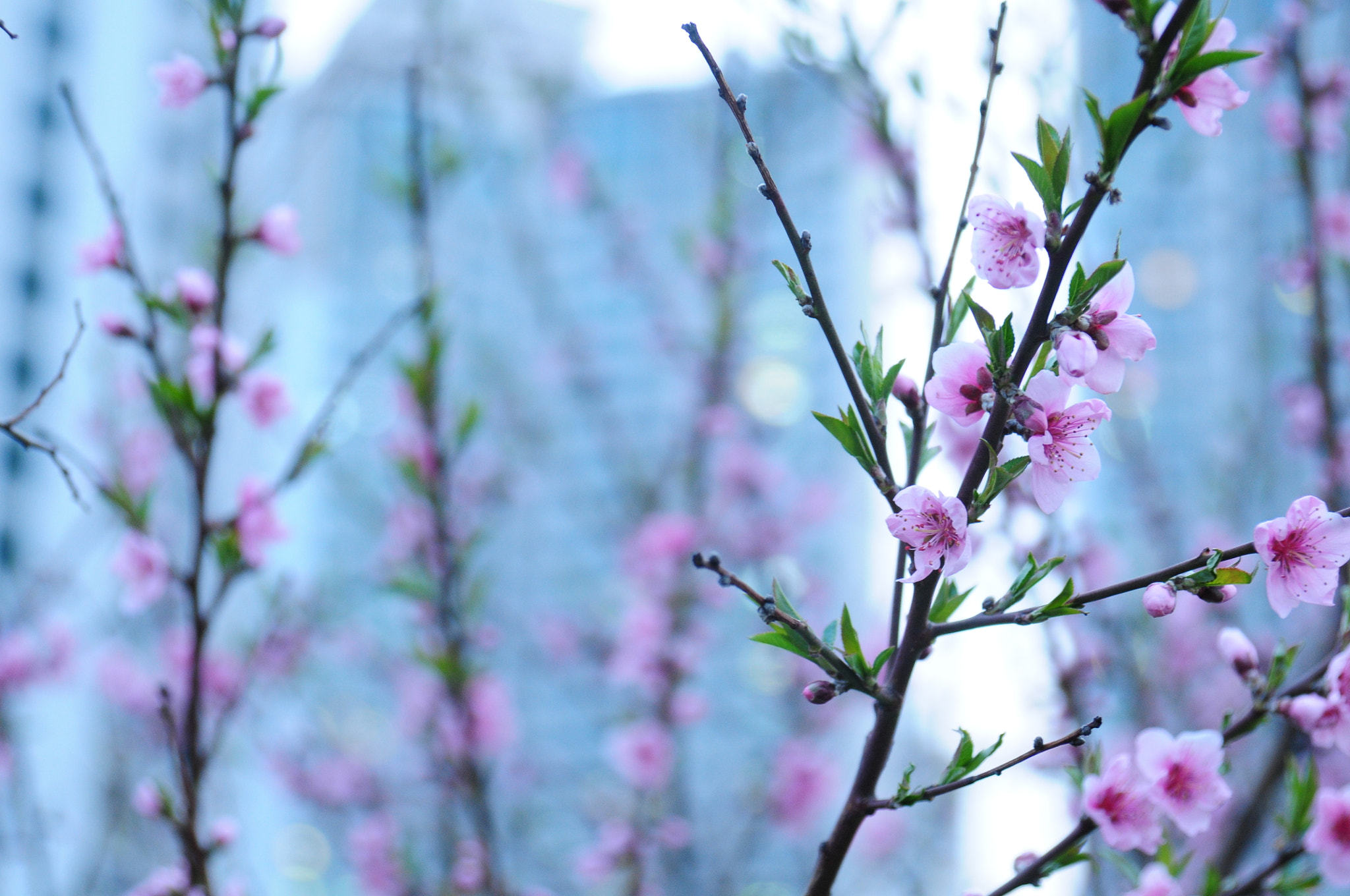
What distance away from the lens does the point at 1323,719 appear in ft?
1.73

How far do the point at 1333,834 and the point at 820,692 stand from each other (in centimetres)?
35

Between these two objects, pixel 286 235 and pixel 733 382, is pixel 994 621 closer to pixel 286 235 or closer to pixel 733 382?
pixel 286 235

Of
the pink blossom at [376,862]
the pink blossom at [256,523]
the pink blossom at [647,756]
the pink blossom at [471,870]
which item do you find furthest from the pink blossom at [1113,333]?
the pink blossom at [376,862]

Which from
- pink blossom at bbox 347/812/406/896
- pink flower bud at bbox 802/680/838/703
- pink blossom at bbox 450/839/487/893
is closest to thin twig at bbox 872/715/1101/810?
pink flower bud at bbox 802/680/838/703

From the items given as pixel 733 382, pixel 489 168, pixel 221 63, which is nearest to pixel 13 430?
pixel 221 63

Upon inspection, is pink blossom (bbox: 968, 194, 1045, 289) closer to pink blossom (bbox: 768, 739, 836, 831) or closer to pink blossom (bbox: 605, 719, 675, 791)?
pink blossom (bbox: 605, 719, 675, 791)

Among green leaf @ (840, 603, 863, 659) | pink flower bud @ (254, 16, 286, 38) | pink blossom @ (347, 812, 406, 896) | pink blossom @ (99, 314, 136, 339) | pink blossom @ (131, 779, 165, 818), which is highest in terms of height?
pink flower bud @ (254, 16, 286, 38)

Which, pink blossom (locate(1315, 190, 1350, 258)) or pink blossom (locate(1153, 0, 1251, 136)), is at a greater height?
pink blossom (locate(1315, 190, 1350, 258))

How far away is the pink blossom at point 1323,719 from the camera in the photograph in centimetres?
52

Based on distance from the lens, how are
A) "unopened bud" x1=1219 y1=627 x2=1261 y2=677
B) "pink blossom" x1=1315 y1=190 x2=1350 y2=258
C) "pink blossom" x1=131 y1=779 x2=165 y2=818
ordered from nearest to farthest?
"unopened bud" x1=1219 y1=627 x2=1261 y2=677
"pink blossom" x1=131 y1=779 x2=165 y2=818
"pink blossom" x1=1315 y1=190 x2=1350 y2=258

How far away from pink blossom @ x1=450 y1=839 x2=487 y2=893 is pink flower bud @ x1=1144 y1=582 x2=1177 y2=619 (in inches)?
40.3

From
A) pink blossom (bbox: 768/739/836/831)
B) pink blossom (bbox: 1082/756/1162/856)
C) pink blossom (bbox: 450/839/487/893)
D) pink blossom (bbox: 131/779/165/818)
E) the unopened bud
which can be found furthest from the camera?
pink blossom (bbox: 768/739/836/831)

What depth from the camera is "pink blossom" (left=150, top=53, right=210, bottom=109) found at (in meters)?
0.91

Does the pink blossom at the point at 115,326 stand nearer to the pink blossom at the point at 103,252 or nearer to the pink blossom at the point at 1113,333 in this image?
the pink blossom at the point at 103,252
